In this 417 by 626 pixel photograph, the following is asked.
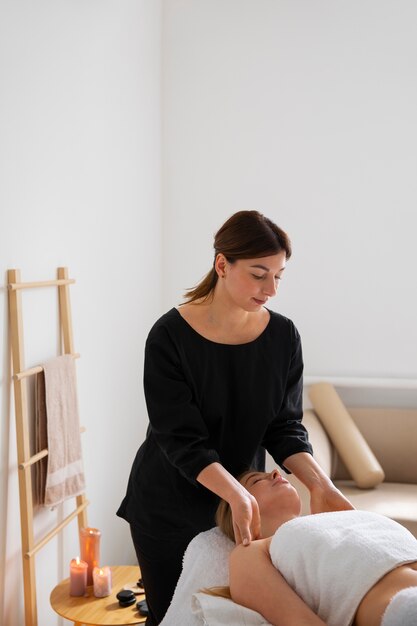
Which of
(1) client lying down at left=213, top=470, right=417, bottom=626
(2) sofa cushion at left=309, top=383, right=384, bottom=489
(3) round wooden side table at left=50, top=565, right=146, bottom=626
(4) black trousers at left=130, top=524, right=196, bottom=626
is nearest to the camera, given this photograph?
(1) client lying down at left=213, top=470, right=417, bottom=626

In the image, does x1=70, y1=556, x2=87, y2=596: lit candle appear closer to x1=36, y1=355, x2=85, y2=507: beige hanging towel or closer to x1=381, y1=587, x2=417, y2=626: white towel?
x1=36, y1=355, x2=85, y2=507: beige hanging towel

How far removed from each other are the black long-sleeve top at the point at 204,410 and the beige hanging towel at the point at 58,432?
1.80ft

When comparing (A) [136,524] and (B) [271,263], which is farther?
(A) [136,524]

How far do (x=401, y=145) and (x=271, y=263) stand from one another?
2181 millimetres

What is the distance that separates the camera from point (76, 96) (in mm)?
2752

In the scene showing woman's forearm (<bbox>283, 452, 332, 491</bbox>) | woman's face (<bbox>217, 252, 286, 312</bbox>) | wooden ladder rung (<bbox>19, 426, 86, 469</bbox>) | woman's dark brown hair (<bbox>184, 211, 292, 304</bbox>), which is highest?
woman's dark brown hair (<bbox>184, 211, 292, 304</bbox>)

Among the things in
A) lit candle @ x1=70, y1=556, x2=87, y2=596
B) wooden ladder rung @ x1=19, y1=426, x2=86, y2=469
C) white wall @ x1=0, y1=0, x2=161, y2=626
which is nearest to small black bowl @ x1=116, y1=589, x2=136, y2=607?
lit candle @ x1=70, y1=556, x2=87, y2=596

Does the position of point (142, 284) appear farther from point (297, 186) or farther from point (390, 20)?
point (390, 20)

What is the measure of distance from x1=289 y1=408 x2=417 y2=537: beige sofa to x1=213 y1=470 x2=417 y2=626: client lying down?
5.37 ft

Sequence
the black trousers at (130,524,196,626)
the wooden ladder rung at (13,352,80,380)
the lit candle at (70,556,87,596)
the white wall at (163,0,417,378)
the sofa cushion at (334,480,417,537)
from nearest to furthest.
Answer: the black trousers at (130,524,196,626)
the wooden ladder rung at (13,352,80,380)
the lit candle at (70,556,87,596)
the sofa cushion at (334,480,417,537)
the white wall at (163,0,417,378)

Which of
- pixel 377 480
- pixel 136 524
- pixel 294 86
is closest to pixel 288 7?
pixel 294 86

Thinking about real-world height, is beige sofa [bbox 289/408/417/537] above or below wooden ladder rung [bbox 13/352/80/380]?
below

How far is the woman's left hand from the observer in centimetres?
180

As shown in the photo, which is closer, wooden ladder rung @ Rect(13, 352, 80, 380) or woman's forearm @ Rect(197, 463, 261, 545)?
woman's forearm @ Rect(197, 463, 261, 545)
